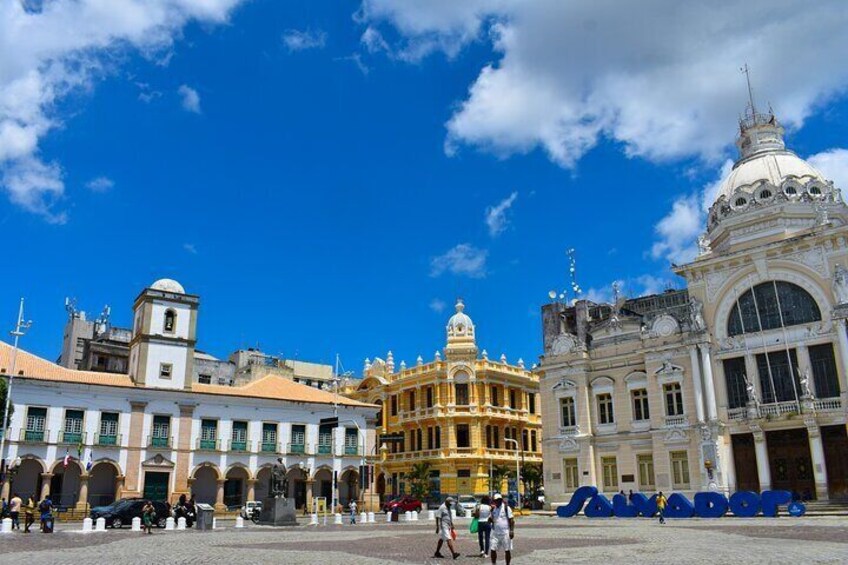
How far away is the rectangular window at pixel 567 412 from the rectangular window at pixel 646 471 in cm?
504

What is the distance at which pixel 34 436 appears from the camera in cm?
4222

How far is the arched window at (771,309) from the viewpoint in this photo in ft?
136

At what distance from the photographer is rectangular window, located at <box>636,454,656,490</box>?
4512 cm

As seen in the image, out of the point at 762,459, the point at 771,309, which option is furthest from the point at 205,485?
the point at 771,309

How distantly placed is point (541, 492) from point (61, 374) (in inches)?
1380

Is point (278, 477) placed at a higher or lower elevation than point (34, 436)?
lower

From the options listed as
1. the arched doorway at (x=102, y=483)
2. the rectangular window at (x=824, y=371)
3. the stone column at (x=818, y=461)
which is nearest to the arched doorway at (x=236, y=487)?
the arched doorway at (x=102, y=483)

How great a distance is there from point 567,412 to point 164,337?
90.4ft

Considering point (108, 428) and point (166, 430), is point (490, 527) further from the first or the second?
point (108, 428)

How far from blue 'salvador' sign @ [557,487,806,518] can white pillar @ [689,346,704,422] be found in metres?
6.75

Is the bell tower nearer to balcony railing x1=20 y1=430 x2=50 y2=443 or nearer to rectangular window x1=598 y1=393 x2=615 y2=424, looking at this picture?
balcony railing x1=20 y1=430 x2=50 y2=443

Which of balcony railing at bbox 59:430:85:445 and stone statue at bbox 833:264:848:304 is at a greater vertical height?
stone statue at bbox 833:264:848:304

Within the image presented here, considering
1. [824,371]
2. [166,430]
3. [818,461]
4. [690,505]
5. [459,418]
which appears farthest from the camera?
[459,418]

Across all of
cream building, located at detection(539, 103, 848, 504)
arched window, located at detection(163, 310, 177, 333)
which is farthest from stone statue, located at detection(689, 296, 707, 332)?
arched window, located at detection(163, 310, 177, 333)
